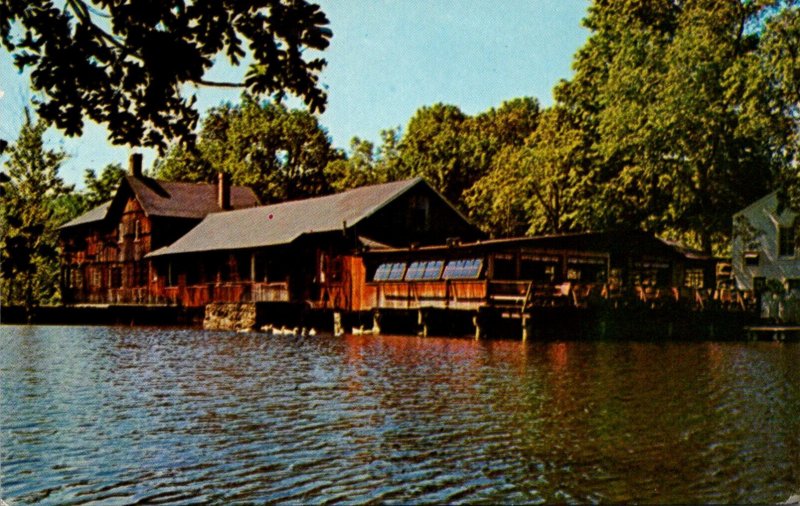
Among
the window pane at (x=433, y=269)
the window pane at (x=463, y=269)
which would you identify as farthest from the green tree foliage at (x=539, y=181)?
the window pane at (x=463, y=269)

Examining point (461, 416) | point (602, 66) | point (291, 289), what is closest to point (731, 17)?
point (602, 66)

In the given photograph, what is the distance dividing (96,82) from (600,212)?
145 ft

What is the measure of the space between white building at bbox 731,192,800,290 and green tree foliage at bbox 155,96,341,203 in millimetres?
41023

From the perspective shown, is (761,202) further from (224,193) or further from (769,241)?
(224,193)

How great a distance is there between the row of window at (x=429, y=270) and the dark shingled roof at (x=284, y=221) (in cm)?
340

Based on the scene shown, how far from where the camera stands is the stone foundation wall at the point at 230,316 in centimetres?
5134

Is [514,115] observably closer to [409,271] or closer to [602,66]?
[602,66]

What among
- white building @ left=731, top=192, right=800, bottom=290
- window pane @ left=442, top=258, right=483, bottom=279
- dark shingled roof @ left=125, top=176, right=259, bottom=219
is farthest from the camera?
dark shingled roof @ left=125, top=176, right=259, bottom=219

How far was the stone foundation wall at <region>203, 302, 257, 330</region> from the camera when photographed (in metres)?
51.3

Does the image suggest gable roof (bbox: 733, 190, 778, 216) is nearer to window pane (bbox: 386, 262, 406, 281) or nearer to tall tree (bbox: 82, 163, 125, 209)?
window pane (bbox: 386, 262, 406, 281)

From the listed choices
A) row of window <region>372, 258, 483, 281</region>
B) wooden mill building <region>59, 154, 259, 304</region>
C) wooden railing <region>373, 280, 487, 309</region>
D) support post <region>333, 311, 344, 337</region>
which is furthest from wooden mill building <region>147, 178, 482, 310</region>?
wooden mill building <region>59, 154, 259, 304</region>

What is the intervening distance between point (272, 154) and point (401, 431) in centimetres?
6912

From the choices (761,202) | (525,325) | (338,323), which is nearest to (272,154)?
(338,323)

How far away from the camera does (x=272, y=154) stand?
267 feet
